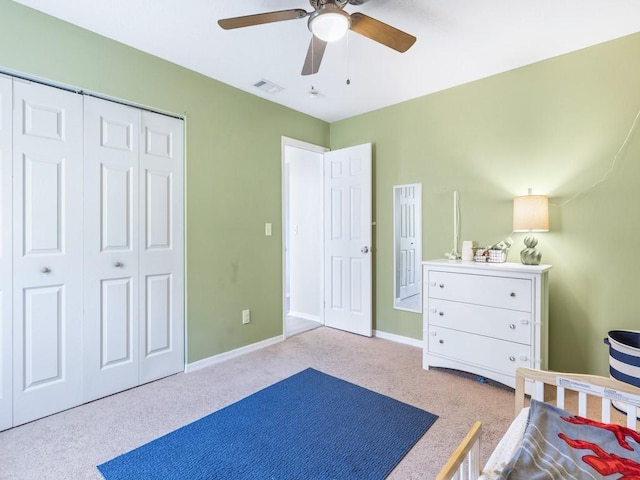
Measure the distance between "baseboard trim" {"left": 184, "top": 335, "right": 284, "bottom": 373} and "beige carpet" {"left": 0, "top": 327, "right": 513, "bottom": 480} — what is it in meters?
0.07

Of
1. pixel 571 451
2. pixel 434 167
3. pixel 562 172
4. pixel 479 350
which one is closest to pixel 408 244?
pixel 434 167

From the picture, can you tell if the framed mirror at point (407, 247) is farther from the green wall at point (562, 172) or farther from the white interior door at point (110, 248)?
the white interior door at point (110, 248)

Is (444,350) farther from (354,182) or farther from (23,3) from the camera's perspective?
(23,3)

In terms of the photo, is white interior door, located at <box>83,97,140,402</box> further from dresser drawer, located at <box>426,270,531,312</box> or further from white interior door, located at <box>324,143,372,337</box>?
dresser drawer, located at <box>426,270,531,312</box>

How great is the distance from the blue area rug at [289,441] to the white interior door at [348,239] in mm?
1414

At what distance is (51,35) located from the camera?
2041 mm

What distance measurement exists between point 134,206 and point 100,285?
60 centimetres

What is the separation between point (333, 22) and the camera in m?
1.58

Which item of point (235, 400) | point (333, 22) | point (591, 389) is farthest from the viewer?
point (235, 400)

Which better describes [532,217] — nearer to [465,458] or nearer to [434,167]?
[434,167]

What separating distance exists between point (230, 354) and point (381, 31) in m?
2.75

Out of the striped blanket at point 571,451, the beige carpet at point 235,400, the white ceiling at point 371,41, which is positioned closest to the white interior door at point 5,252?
the beige carpet at point 235,400

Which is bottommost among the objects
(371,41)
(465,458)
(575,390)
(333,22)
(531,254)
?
(465,458)

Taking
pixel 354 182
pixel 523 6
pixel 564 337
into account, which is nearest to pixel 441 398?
pixel 564 337
